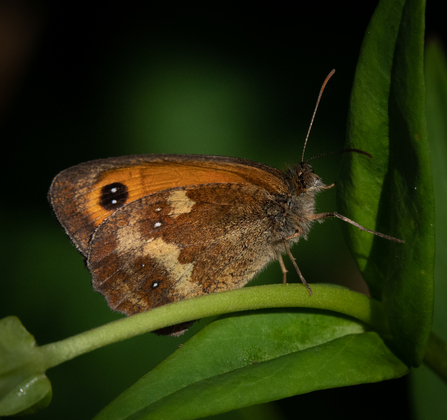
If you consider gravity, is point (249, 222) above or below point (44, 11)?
below

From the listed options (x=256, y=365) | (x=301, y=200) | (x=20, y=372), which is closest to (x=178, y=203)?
(x=301, y=200)

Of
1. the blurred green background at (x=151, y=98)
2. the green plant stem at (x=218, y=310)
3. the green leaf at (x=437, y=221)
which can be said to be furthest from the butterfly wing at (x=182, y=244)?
the blurred green background at (x=151, y=98)

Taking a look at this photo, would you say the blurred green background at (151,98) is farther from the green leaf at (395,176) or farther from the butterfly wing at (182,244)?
the green leaf at (395,176)

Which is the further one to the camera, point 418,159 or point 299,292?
point 299,292

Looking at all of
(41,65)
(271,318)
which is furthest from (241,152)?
(271,318)

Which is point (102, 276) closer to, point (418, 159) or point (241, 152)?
point (418, 159)

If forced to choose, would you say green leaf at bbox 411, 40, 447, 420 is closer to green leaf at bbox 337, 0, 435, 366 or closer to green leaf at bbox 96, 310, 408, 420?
green leaf at bbox 337, 0, 435, 366

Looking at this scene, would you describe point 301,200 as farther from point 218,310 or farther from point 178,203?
point 218,310
